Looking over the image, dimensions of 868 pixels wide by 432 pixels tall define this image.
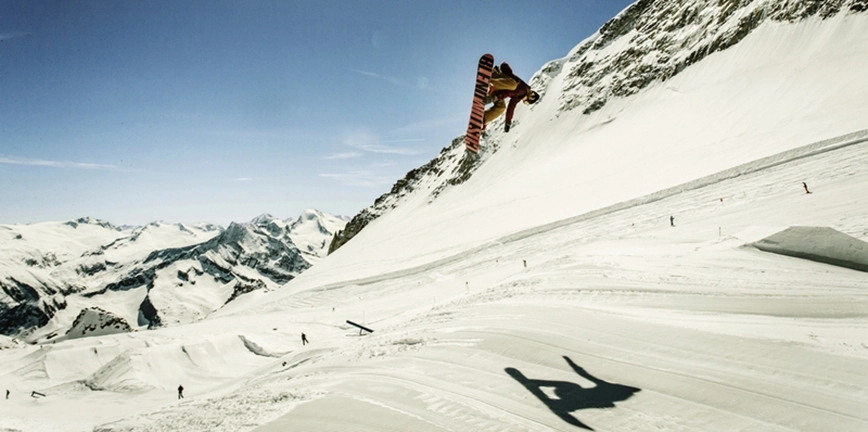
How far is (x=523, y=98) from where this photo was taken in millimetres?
12461

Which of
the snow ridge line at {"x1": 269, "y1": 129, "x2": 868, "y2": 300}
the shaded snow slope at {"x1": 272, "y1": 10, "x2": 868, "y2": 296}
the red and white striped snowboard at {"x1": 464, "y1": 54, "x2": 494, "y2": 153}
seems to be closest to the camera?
the red and white striped snowboard at {"x1": 464, "y1": 54, "x2": 494, "y2": 153}

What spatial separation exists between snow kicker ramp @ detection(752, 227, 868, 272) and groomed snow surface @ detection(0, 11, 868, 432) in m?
Answer: 0.42

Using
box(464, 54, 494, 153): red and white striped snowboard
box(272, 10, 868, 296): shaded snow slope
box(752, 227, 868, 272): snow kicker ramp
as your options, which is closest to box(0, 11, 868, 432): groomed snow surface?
box(272, 10, 868, 296): shaded snow slope

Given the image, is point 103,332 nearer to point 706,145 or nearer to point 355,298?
point 355,298

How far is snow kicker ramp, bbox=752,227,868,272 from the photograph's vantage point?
1090cm

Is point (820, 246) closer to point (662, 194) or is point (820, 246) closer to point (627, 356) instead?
point (627, 356)

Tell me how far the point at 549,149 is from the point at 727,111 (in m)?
30.6

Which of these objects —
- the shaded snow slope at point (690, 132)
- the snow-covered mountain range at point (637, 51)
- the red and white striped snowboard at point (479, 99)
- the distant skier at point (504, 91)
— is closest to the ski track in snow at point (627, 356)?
the red and white striped snowboard at point (479, 99)

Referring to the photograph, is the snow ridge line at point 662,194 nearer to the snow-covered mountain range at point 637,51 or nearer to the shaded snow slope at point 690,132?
the shaded snow slope at point 690,132

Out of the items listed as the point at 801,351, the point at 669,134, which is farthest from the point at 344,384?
the point at 669,134

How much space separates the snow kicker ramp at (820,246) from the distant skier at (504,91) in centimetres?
897

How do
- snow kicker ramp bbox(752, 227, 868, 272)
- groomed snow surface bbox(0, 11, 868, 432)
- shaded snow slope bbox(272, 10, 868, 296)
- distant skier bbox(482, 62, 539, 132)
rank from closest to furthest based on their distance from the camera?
groomed snow surface bbox(0, 11, 868, 432), snow kicker ramp bbox(752, 227, 868, 272), distant skier bbox(482, 62, 539, 132), shaded snow slope bbox(272, 10, 868, 296)

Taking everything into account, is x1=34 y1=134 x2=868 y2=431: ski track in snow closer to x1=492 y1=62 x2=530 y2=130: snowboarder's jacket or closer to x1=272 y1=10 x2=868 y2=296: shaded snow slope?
x1=492 y1=62 x2=530 y2=130: snowboarder's jacket

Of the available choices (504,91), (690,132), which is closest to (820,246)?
(504,91)
